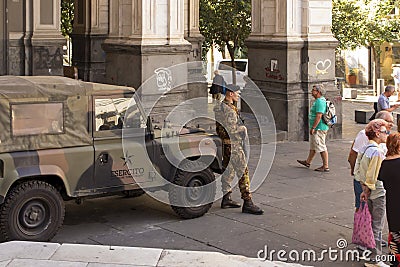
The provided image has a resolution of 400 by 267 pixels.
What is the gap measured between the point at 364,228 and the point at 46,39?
11671 mm

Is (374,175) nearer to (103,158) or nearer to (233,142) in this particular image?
(233,142)

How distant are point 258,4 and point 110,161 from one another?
31.5 feet

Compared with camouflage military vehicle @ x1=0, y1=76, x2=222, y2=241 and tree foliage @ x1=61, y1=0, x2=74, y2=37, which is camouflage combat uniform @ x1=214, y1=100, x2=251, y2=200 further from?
tree foliage @ x1=61, y1=0, x2=74, y2=37

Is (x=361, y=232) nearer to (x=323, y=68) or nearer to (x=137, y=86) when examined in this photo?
(x=137, y=86)

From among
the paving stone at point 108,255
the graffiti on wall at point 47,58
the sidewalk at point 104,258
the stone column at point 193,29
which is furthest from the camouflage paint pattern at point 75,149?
the stone column at point 193,29

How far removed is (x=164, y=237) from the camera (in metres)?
9.33

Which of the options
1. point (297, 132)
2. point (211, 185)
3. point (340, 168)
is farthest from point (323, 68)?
point (211, 185)

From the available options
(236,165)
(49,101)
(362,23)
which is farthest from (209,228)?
(362,23)

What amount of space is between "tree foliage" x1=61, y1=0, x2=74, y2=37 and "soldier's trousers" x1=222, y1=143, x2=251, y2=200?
17.4 meters

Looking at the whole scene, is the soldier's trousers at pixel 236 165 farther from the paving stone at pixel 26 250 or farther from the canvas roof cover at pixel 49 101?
the paving stone at pixel 26 250

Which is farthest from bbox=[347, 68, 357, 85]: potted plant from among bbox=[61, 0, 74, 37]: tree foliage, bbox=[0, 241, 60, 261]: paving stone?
bbox=[0, 241, 60, 261]: paving stone

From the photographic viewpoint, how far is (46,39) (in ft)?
58.2

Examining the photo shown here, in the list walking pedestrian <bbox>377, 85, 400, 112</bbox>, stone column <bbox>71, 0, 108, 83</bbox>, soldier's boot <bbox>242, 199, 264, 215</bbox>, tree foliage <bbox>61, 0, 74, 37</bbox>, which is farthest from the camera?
tree foliage <bbox>61, 0, 74, 37</bbox>

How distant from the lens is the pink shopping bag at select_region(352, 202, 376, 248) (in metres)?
7.99
